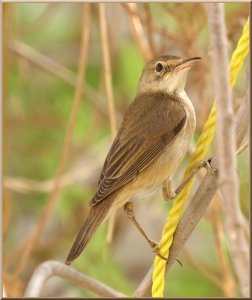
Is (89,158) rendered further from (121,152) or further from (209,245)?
(121,152)

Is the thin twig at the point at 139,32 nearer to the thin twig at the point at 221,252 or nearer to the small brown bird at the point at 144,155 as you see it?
the small brown bird at the point at 144,155

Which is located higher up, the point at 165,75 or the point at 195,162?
the point at 165,75

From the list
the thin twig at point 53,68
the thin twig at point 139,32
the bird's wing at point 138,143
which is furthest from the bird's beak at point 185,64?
the thin twig at point 53,68

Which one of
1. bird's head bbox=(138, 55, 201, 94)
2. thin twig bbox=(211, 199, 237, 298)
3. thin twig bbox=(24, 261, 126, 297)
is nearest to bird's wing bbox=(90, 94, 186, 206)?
bird's head bbox=(138, 55, 201, 94)

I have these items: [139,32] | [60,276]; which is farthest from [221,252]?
[60,276]

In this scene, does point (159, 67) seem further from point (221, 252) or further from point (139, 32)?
point (221, 252)

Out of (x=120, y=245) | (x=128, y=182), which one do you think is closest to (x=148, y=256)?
(x=120, y=245)
